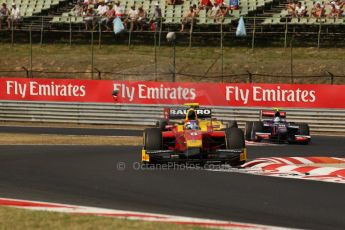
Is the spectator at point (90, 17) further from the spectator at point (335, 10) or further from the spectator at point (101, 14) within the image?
the spectator at point (335, 10)

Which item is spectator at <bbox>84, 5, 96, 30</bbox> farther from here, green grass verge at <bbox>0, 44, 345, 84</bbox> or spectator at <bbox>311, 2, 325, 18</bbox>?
spectator at <bbox>311, 2, 325, 18</bbox>

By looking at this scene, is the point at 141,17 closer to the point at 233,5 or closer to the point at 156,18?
the point at 156,18

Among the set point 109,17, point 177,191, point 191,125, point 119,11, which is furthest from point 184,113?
point 109,17

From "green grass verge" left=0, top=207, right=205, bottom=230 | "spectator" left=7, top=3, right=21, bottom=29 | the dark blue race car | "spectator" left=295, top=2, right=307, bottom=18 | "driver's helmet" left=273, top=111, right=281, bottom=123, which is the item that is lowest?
the dark blue race car

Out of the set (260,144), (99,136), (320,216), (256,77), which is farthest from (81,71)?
(320,216)

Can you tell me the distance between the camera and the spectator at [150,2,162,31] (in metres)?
33.0

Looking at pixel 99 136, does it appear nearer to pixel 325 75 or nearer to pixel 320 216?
pixel 325 75

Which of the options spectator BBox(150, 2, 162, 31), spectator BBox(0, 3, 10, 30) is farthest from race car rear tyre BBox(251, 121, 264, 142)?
spectator BBox(0, 3, 10, 30)

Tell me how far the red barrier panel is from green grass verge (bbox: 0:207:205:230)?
18.7 meters

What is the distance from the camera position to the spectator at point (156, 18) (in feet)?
108

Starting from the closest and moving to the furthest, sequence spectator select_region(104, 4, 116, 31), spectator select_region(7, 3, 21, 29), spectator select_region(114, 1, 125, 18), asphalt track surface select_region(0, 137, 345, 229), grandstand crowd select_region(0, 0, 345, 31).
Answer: asphalt track surface select_region(0, 137, 345, 229) < grandstand crowd select_region(0, 0, 345, 31) < spectator select_region(114, 1, 125, 18) < spectator select_region(104, 4, 116, 31) < spectator select_region(7, 3, 21, 29)

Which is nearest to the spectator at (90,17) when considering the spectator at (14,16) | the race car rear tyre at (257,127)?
the spectator at (14,16)

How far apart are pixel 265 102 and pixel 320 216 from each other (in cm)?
1827

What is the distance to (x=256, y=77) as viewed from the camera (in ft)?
102
